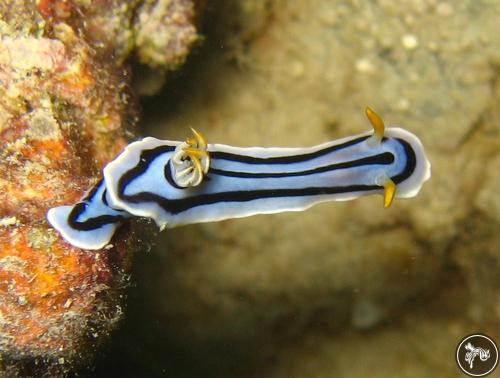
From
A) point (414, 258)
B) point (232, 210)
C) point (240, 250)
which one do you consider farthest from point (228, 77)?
point (232, 210)

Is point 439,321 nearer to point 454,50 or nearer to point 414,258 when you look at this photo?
point 414,258

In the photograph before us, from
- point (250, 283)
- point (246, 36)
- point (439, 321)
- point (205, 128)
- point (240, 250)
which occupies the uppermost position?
point (246, 36)

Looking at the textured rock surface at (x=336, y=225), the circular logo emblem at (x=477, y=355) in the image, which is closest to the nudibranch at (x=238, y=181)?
the textured rock surface at (x=336, y=225)

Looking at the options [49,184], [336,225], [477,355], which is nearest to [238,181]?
[49,184]

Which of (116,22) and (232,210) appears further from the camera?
(116,22)

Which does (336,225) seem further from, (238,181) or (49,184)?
(49,184)

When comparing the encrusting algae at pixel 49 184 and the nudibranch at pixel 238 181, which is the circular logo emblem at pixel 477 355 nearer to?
the nudibranch at pixel 238 181
